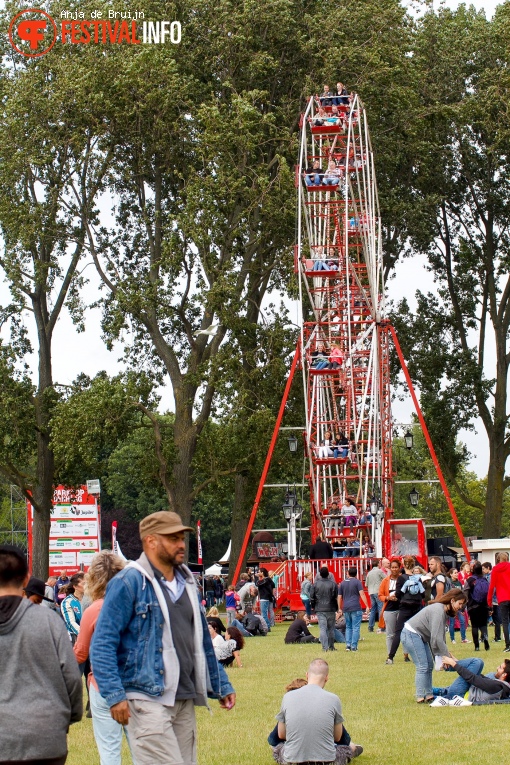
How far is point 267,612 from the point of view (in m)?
33.4

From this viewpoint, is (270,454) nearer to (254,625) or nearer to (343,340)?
(343,340)

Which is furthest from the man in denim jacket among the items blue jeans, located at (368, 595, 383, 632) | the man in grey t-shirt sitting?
blue jeans, located at (368, 595, 383, 632)

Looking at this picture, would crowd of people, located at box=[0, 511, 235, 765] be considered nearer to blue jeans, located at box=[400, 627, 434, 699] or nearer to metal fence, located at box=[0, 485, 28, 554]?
blue jeans, located at box=[400, 627, 434, 699]

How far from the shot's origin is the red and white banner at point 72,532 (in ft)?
150

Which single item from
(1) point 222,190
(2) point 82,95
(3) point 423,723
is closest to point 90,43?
(2) point 82,95

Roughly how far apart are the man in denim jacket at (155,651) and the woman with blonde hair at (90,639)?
2.30m

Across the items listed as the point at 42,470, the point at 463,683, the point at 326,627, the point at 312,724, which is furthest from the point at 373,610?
the point at 312,724

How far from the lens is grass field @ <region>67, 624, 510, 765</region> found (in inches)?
441

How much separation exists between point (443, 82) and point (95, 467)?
1788 centimetres

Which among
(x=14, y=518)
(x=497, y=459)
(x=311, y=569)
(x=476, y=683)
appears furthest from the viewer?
(x=14, y=518)

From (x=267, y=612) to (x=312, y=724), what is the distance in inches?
913

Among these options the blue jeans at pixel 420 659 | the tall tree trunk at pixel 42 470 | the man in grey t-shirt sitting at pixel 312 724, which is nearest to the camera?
the man in grey t-shirt sitting at pixel 312 724

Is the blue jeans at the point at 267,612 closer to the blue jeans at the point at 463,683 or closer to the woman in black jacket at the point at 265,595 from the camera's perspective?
the woman in black jacket at the point at 265,595

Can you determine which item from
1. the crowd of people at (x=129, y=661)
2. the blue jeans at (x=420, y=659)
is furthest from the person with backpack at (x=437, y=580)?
the crowd of people at (x=129, y=661)
